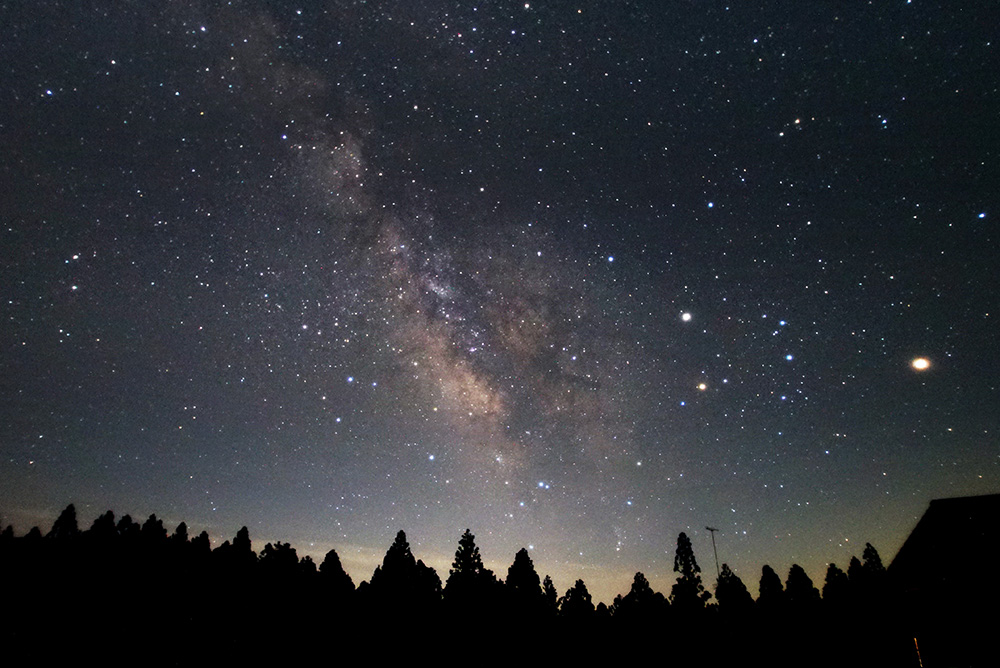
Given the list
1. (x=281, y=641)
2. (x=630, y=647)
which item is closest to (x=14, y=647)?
(x=281, y=641)

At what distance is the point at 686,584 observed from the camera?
54375 millimetres

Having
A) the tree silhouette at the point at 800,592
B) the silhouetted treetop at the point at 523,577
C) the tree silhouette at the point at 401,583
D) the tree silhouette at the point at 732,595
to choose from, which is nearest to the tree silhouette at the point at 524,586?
the silhouetted treetop at the point at 523,577

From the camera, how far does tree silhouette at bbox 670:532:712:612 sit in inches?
2061

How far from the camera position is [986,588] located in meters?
16.5

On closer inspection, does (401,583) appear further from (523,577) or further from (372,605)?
(523,577)

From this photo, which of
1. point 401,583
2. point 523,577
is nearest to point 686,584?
point 523,577

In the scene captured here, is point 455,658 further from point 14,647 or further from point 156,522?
point 156,522

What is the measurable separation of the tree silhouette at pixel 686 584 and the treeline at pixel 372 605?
5.4 inches

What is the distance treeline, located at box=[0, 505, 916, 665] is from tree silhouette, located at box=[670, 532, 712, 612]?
137 millimetres

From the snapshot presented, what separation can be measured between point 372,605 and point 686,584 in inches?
1228

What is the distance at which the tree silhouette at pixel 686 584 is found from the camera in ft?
172

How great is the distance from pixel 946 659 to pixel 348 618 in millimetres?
38118

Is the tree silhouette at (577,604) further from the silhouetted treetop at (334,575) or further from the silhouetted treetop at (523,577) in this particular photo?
the silhouetted treetop at (334,575)

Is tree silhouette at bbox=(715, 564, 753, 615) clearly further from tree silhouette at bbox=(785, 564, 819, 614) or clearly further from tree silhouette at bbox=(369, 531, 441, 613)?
tree silhouette at bbox=(369, 531, 441, 613)
